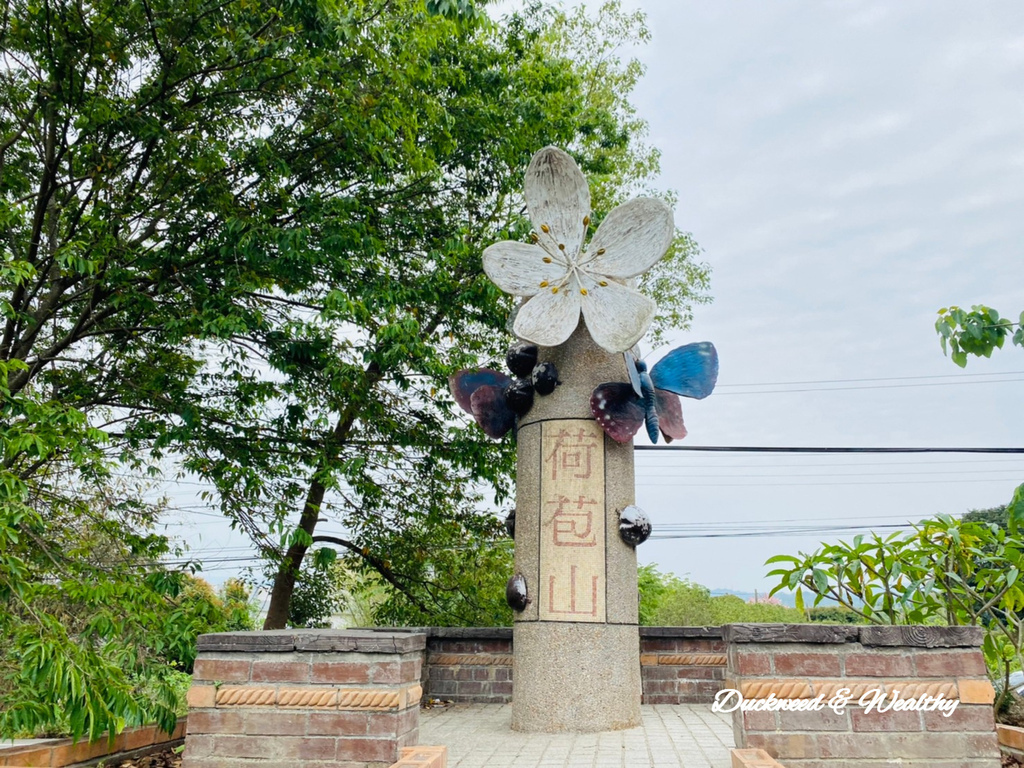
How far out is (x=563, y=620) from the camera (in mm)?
6195

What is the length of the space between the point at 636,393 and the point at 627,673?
214 cm

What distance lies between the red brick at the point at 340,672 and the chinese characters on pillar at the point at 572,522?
2334 millimetres

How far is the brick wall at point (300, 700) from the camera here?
161 inches

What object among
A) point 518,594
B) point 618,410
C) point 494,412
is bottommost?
point 518,594

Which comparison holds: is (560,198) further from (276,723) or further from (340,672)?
(276,723)

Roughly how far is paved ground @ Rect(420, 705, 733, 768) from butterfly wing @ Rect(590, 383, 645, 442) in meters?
2.20

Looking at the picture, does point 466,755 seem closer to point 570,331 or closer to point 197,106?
point 570,331

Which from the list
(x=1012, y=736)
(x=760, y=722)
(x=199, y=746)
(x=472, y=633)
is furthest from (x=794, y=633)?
(x=472, y=633)

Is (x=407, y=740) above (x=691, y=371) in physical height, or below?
below

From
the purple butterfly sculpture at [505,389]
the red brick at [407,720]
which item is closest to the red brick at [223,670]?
the red brick at [407,720]

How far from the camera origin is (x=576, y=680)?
19.9 ft

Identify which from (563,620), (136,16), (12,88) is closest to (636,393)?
(563,620)

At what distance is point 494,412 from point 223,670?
347cm

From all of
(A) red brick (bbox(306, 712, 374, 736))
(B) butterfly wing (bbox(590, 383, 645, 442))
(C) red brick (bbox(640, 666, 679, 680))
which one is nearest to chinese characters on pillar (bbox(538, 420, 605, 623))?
(B) butterfly wing (bbox(590, 383, 645, 442))
